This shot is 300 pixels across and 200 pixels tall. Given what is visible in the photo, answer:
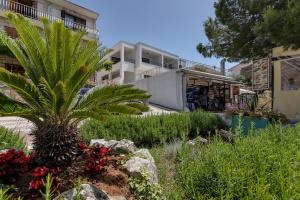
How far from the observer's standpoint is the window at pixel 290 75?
12.2 m

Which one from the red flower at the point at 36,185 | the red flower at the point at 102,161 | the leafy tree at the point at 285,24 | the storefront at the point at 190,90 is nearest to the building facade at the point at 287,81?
the leafy tree at the point at 285,24

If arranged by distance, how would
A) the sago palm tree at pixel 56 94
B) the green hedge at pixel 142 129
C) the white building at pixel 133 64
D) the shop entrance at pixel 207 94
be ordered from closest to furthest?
the sago palm tree at pixel 56 94 < the green hedge at pixel 142 129 < the shop entrance at pixel 207 94 < the white building at pixel 133 64

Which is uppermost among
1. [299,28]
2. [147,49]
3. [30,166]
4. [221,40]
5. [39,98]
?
[147,49]

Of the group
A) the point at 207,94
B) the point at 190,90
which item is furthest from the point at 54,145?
the point at 207,94

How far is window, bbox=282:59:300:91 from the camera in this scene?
12219 mm

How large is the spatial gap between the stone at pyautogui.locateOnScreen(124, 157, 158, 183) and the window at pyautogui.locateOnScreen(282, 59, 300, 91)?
35.1 feet

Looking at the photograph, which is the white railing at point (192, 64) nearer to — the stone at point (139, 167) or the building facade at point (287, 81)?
the building facade at point (287, 81)

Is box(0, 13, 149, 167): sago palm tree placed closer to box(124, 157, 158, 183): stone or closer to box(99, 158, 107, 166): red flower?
box(99, 158, 107, 166): red flower

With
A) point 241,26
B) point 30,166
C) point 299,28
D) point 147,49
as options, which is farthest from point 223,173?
point 147,49

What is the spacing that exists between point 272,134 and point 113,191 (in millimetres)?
2663

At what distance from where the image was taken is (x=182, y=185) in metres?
2.72

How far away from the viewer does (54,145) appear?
4.02 m

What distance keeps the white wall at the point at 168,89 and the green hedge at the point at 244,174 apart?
635 inches

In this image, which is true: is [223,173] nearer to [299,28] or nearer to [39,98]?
[39,98]
